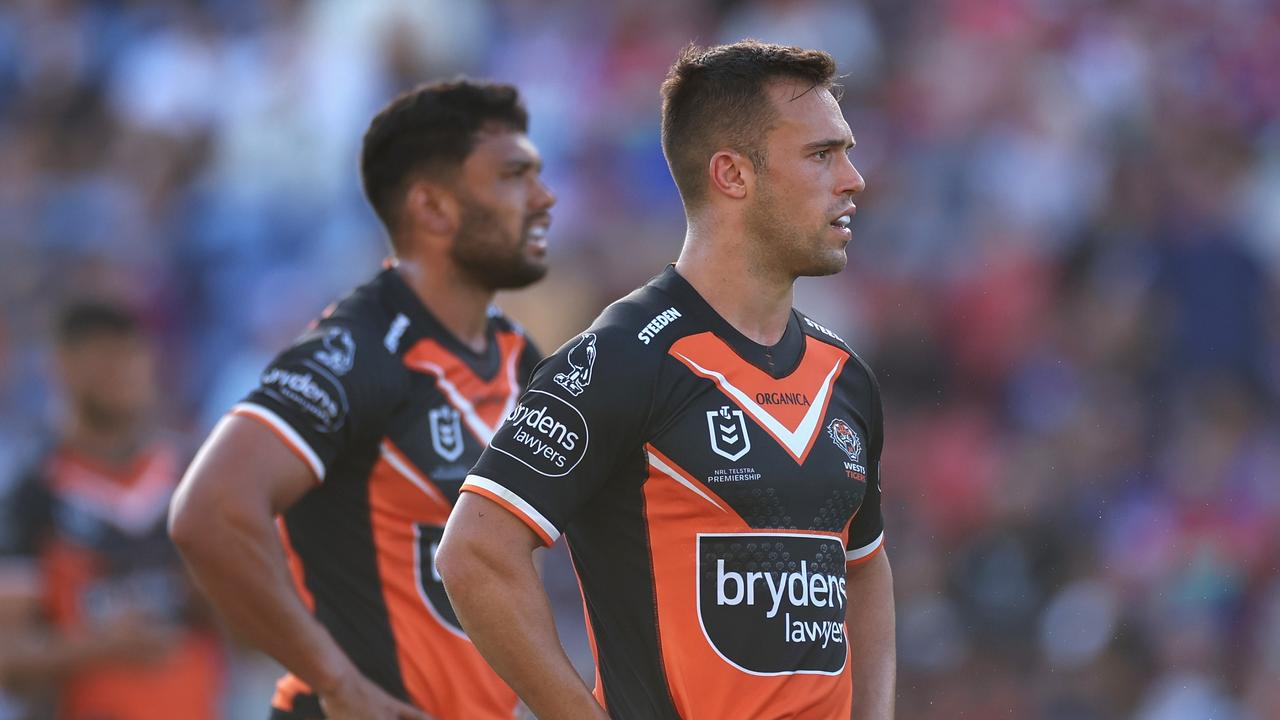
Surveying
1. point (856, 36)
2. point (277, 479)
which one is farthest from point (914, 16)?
point (277, 479)

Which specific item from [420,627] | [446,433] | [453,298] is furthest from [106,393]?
[420,627]

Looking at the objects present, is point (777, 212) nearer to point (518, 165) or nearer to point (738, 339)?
point (738, 339)

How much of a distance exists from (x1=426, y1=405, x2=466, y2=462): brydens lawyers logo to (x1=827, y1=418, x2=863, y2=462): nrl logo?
56.5 inches

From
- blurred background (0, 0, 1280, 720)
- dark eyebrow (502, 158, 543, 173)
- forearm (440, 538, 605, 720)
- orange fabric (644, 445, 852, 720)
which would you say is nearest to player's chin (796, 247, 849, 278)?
orange fabric (644, 445, 852, 720)

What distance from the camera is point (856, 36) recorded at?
44.0ft

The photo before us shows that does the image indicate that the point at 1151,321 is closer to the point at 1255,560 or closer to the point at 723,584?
the point at 1255,560

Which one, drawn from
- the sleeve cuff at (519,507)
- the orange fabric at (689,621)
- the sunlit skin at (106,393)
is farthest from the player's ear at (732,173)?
the sunlit skin at (106,393)

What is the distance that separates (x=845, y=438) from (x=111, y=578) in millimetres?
4130

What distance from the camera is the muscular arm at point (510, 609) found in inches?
153

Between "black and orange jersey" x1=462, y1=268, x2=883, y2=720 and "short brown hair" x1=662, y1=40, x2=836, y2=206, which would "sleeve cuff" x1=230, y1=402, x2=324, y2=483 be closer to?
"black and orange jersey" x1=462, y1=268, x2=883, y2=720

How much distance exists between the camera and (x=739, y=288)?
436 cm

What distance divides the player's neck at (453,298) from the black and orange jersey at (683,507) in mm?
1566

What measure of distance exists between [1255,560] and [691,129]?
6.71m

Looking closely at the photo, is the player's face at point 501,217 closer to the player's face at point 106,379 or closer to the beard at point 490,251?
the beard at point 490,251
